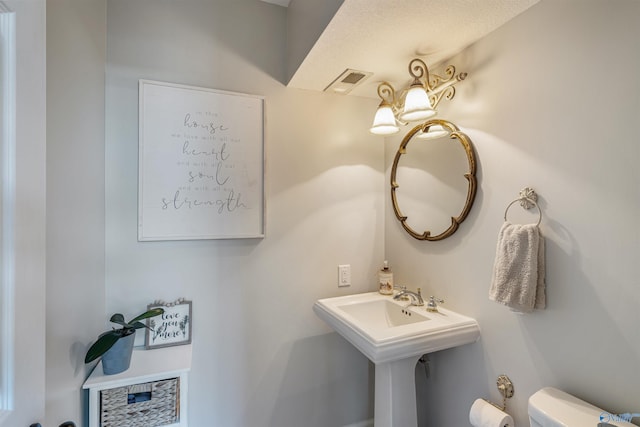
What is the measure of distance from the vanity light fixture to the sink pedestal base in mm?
1064

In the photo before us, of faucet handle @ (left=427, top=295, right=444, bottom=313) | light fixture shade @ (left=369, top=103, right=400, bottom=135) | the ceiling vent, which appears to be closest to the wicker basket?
faucet handle @ (left=427, top=295, right=444, bottom=313)

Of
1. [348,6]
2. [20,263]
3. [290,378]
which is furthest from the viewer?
[290,378]

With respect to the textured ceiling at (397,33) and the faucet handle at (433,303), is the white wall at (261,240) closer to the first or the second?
the textured ceiling at (397,33)

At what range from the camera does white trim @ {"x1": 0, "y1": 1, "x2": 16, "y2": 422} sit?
1.90ft

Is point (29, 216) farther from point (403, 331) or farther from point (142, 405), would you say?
point (403, 331)

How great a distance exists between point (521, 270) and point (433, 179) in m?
0.61

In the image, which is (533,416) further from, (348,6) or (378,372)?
(348,6)

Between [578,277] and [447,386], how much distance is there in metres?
0.85

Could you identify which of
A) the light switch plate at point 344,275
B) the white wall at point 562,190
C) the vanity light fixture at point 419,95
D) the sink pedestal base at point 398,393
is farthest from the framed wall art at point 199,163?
the white wall at point 562,190

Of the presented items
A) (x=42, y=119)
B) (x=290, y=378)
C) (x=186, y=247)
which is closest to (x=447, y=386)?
(x=290, y=378)

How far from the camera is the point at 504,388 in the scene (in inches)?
43.3

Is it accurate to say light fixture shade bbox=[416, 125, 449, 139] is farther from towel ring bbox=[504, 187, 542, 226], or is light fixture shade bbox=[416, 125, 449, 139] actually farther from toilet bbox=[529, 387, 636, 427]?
toilet bbox=[529, 387, 636, 427]

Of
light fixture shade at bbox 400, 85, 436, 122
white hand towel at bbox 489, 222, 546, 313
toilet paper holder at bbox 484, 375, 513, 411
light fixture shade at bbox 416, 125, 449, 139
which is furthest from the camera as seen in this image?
light fixture shade at bbox 416, 125, 449, 139

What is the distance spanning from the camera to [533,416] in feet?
2.77
